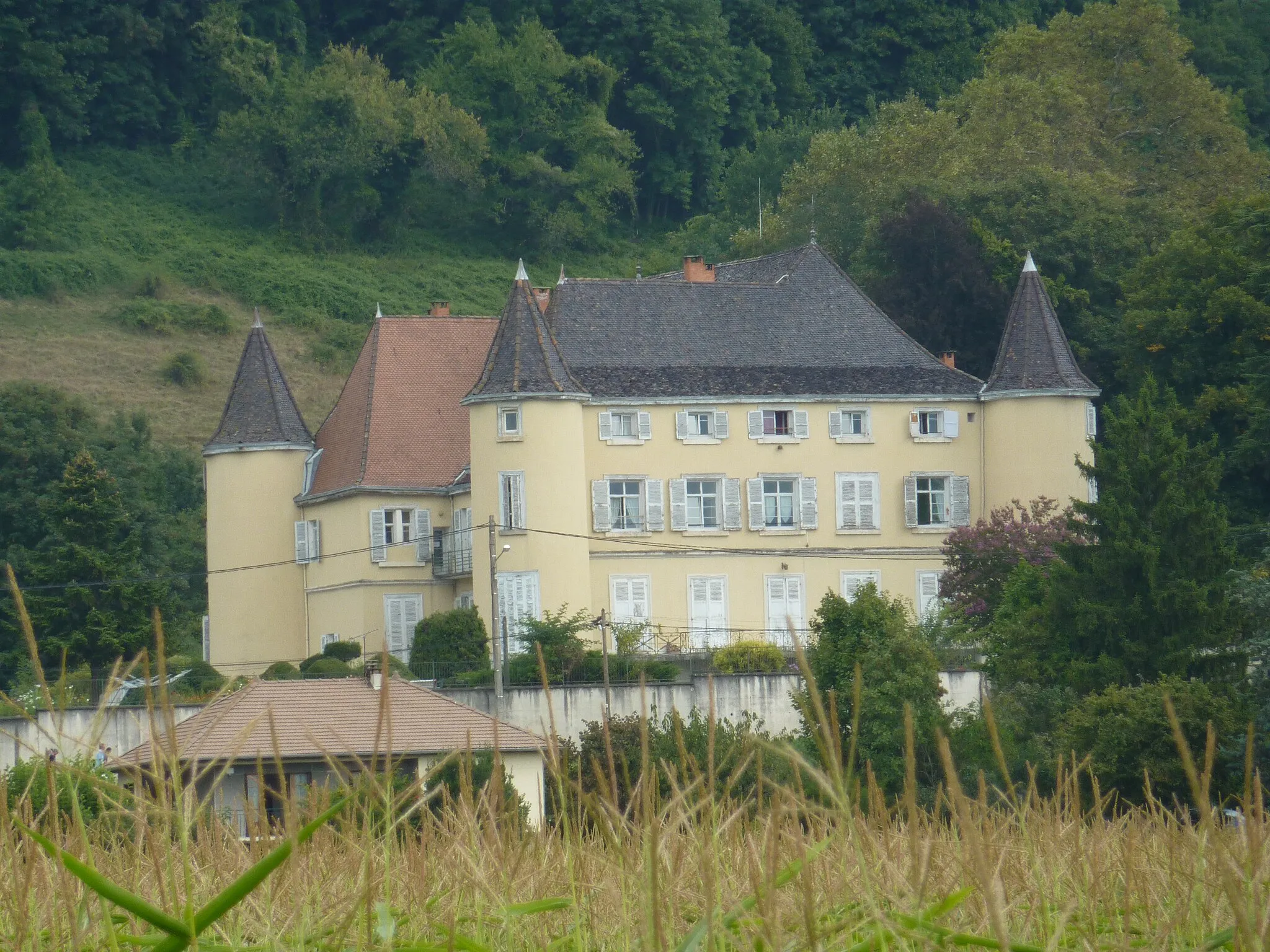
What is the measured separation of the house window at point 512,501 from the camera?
50.8m

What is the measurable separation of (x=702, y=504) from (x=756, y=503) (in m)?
1.28

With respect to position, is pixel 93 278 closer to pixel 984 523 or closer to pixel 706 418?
pixel 706 418

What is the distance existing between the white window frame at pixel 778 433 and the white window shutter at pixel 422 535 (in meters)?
7.99

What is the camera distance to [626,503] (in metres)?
52.8

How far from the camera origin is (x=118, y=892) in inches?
127

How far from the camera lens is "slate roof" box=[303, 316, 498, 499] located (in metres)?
55.3

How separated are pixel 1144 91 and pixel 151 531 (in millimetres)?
36704

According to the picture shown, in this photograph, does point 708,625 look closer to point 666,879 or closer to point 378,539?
point 378,539

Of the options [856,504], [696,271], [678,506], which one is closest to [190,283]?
[696,271]

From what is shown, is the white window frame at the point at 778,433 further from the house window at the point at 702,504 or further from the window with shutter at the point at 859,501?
the house window at the point at 702,504

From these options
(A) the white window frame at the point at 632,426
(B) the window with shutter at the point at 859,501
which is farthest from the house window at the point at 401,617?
(B) the window with shutter at the point at 859,501

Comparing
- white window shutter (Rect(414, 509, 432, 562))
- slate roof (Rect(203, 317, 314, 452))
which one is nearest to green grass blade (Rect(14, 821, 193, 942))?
white window shutter (Rect(414, 509, 432, 562))

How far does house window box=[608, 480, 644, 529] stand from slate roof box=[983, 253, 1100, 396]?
338 inches

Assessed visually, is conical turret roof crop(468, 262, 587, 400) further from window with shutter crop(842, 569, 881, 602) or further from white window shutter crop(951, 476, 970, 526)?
white window shutter crop(951, 476, 970, 526)
